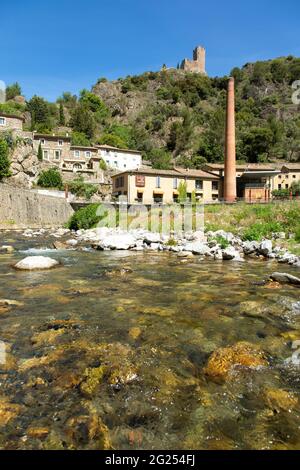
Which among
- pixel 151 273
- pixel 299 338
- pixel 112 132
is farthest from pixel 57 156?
pixel 299 338

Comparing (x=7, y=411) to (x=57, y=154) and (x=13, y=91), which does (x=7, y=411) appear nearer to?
(x=57, y=154)

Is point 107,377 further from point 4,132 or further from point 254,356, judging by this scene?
point 4,132

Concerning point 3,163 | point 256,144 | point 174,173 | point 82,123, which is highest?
point 82,123

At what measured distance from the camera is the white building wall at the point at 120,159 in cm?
7095

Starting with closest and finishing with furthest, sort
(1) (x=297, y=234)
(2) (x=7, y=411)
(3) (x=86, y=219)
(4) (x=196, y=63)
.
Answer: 1. (2) (x=7, y=411)
2. (1) (x=297, y=234)
3. (3) (x=86, y=219)
4. (4) (x=196, y=63)

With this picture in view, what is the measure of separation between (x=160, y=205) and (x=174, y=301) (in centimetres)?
2458

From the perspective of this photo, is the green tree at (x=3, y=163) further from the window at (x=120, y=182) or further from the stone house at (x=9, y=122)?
the window at (x=120, y=182)

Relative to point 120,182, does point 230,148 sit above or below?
above

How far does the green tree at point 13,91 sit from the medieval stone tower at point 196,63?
2837 inches

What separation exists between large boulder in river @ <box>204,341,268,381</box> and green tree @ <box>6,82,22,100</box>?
121 m

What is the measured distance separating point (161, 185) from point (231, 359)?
43.2m

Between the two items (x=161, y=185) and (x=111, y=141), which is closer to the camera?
(x=161, y=185)

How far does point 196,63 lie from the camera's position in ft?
462

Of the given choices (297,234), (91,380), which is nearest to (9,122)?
(297,234)
